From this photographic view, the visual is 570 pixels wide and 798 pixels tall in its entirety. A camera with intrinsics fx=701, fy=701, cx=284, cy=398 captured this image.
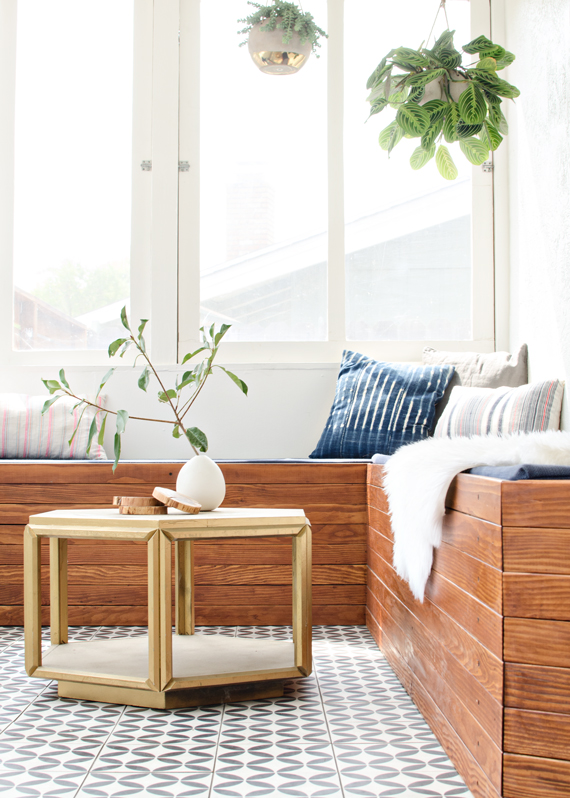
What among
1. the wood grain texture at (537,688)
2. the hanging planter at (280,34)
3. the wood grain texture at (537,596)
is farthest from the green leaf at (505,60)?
the wood grain texture at (537,688)

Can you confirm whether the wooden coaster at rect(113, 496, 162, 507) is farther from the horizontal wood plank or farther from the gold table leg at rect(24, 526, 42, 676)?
the horizontal wood plank

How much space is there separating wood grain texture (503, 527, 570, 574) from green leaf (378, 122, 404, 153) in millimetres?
1637

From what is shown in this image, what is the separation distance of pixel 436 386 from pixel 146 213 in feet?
5.18

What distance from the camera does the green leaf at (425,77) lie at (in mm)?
2227

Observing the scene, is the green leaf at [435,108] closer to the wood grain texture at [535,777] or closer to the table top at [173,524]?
the table top at [173,524]

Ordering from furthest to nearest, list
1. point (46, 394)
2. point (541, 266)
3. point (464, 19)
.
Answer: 1. point (464, 19)
2. point (46, 394)
3. point (541, 266)

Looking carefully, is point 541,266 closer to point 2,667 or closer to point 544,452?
point 544,452

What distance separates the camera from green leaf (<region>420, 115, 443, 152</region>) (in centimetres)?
226

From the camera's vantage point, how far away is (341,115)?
3.29 metres

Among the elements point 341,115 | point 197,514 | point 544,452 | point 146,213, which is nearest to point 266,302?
point 146,213

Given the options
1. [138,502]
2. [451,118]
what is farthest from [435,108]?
[138,502]

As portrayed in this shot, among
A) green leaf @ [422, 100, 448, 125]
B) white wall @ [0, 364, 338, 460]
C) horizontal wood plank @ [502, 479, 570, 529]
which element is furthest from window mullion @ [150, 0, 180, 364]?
horizontal wood plank @ [502, 479, 570, 529]

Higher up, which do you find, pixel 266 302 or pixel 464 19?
pixel 464 19

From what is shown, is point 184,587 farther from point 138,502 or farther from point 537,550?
point 537,550
